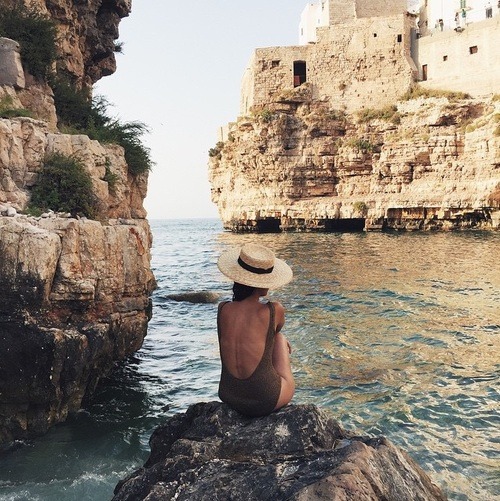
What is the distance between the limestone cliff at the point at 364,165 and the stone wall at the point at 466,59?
6.49 feet

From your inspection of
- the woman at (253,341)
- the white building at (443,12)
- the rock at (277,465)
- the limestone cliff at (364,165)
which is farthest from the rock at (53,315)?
the white building at (443,12)

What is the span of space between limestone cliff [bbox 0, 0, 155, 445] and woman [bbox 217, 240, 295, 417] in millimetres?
2912

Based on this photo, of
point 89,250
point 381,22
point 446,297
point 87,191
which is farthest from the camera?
point 381,22

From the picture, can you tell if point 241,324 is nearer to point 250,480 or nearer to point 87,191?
point 250,480

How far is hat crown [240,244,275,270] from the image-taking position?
11.9 feet

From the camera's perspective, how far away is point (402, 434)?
6.01 meters

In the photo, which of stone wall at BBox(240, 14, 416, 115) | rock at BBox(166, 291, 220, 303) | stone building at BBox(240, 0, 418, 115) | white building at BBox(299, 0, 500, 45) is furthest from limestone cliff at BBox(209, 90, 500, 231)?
rock at BBox(166, 291, 220, 303)

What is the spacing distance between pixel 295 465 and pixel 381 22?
1806 inches

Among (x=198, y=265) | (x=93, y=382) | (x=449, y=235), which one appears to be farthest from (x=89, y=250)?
(x=449, y=235)

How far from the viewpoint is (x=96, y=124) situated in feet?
39.2

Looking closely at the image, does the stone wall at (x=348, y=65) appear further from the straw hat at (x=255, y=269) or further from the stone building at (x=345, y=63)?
the straw hat at (x=255, y=269)

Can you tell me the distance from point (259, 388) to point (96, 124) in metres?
9.79

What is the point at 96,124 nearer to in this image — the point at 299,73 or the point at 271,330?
the point at 271,330

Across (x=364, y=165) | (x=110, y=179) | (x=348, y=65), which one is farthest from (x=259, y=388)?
(x=348, y=65)
